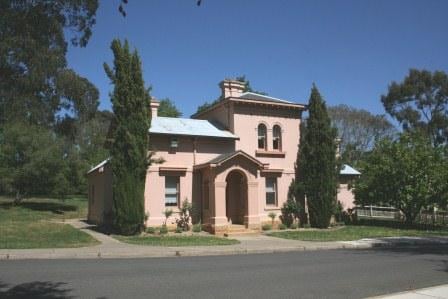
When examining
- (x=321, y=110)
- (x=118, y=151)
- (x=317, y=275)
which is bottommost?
(x=317, y=275)

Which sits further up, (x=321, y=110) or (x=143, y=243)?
(x=321, y=110)

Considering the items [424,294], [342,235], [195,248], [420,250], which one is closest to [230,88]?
[342,235]

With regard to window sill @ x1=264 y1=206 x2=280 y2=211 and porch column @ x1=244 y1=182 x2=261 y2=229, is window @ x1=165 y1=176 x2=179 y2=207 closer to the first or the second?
porch column @ x1=244 y1=182 x2=261 y2=229

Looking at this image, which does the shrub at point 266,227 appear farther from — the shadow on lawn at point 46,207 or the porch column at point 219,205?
the shadow on lawn at point 46,207

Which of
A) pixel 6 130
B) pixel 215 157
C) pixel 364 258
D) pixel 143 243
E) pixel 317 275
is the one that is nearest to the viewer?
pixel 317 275

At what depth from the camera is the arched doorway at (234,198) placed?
26406 mm

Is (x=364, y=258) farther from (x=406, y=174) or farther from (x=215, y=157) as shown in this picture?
(x=406, y=174)

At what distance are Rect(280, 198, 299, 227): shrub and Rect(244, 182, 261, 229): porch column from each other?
2.39 m

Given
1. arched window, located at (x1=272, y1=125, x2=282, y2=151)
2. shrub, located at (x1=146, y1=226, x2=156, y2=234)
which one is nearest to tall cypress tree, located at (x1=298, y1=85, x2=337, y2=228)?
arched window, located at (x1=272, y1=125, x2=282, y2=151)

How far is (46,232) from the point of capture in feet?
70.8

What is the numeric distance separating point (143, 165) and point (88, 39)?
626 cm

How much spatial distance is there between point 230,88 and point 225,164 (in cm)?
624

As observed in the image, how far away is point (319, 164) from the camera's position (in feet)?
89.9

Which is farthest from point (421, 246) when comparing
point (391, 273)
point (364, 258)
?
point (391, 273)
